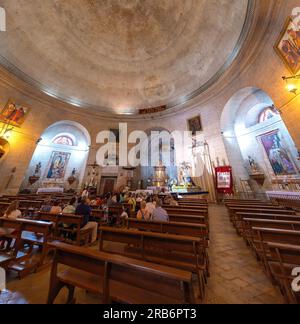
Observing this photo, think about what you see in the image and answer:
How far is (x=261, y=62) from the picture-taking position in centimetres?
704

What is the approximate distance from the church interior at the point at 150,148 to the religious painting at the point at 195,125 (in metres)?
0.17

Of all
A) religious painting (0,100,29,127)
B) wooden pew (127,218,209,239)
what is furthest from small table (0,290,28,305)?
religious painting (0,100,29,127)

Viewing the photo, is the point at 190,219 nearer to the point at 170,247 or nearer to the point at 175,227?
the point at 175,227

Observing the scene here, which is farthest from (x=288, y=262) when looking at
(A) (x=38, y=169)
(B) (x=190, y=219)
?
(A) (x=38, y=169)

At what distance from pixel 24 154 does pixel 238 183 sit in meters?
14.1

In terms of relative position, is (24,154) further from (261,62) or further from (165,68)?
(261,62)

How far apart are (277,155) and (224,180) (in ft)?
10.7

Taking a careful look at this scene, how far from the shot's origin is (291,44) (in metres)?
5.17

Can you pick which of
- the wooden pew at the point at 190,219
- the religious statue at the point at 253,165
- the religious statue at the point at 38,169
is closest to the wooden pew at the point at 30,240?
the wooden pew at the point at 190,219

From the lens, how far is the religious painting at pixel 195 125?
11284 millimetres

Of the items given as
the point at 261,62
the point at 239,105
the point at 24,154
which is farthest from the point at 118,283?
the point at 239,105

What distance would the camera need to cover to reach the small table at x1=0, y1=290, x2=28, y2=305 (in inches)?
61.3

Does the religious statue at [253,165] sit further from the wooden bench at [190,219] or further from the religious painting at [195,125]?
the wooden bench at [190,219]

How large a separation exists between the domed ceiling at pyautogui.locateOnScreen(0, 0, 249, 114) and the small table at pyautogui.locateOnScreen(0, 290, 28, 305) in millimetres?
12107
